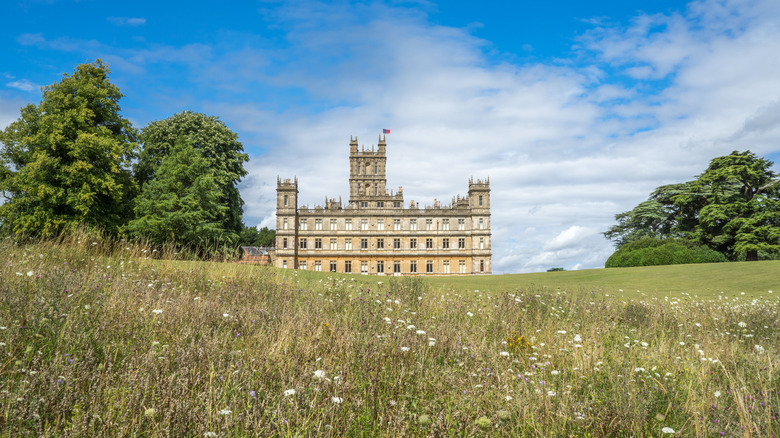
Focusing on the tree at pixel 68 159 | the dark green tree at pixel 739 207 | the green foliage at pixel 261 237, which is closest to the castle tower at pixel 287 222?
the green foliage at pixel 261 237

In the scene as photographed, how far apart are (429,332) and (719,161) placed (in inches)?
1950

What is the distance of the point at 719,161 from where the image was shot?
42562 mm

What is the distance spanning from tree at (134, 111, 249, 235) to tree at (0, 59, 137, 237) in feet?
21.6

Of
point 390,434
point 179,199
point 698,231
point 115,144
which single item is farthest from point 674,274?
point 115,144

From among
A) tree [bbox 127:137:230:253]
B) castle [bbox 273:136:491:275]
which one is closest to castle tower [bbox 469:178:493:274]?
castle [bbox 273:136:491:275]

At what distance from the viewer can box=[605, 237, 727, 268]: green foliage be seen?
3325 centimetres

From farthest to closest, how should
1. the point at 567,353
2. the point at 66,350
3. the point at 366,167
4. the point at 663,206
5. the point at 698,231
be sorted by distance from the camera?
1. the point at 366,167
2. the point at 663,206
3. the point at 698,231
4. the point at 567,353
5. the point at 66,350

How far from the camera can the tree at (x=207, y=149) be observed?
3356 centimetres

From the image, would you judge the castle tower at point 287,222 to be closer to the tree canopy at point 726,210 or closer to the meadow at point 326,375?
the tree canopy at point 726,210

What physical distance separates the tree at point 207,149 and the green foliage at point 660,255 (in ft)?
106

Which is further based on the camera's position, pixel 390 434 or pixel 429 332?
pixel 429 332

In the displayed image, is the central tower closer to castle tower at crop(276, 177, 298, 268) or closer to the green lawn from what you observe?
castle tower at crop(276, 177, 298, 268)

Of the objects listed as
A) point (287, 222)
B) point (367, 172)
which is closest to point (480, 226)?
point (367, 172)

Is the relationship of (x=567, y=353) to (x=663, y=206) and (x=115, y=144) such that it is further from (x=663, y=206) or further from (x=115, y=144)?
(x=663, y=206)
